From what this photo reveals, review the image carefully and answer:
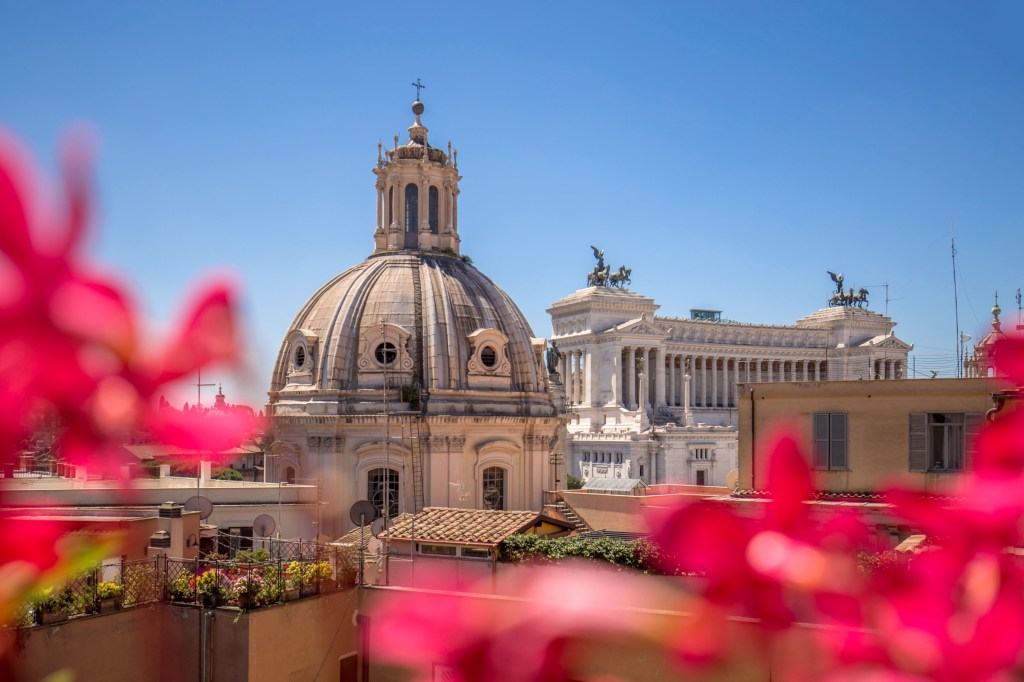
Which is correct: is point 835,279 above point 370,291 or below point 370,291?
above

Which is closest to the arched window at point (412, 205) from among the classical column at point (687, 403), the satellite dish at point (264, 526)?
the satellite dish at point (264, 526)

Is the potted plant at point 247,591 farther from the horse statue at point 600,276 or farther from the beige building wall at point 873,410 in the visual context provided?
the horse statue at point 600,276

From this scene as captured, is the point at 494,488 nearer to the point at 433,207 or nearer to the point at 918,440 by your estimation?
the point at 433,207

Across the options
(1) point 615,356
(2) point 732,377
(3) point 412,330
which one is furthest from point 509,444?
(2) point 732,377

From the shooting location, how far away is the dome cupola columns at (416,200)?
45094mm

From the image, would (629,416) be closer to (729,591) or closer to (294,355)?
(294,355)

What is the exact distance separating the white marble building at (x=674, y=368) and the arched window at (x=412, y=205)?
33.3 metres

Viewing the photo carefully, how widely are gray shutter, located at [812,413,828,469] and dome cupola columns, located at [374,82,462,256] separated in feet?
78.2

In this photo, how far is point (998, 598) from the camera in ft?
4.64

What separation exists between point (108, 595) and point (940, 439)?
57.6 ft

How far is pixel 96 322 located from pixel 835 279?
117m

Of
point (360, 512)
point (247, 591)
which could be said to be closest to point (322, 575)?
point (247, 591)

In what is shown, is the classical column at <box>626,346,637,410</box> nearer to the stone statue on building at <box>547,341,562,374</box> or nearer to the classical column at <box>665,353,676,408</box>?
the classical column at <box>665,353,676,408</box>

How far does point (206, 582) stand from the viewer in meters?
18.7
